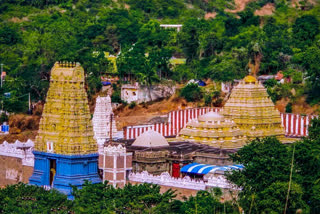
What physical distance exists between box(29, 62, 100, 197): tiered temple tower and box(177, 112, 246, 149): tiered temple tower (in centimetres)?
1147

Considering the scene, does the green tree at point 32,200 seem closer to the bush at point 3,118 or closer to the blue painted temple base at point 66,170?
the blue painted temple base at point 66,170

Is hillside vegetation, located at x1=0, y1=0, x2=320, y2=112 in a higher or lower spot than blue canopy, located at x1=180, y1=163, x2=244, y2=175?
higher

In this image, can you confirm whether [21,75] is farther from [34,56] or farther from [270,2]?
[270,2]

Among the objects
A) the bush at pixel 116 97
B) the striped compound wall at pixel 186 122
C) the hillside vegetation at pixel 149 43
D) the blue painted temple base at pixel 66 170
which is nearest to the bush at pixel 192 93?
the hillside vegetation at pixel 149 43

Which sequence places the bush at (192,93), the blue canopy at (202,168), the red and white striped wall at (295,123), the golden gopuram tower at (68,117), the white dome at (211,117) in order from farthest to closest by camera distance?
the bush at (192,93), the red and white striped wall at (295,123), the white dome at (211,117), the blue canopy at (202,168), the golden gopuram tower at (68,117)

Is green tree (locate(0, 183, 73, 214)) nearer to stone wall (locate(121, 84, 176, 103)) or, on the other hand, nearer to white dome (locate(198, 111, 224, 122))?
white dome (locate(198, 111, 224, 122))

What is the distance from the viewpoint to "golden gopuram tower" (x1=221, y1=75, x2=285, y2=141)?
255 ft

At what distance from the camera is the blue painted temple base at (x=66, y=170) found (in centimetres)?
6356

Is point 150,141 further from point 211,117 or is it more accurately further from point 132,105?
point 132,105

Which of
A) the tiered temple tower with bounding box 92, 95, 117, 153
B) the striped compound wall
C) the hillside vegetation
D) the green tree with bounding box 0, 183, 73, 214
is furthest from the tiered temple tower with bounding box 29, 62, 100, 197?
the hillside vegetation

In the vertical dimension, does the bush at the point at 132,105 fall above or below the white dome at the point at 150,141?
above

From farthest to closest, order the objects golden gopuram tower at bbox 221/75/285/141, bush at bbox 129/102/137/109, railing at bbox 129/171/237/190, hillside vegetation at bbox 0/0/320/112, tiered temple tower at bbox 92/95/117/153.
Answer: bush at bbox 129/102/137/109
hillside vegetation at bbox 0/0/320/112
golden gopuram tower at bbox 221/75/285/141
tiered temple tower at bbox 92/95/117/153
railing at bbox 129/171/237/190

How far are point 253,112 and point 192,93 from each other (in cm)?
2014

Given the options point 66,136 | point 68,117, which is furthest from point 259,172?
point 68,117
